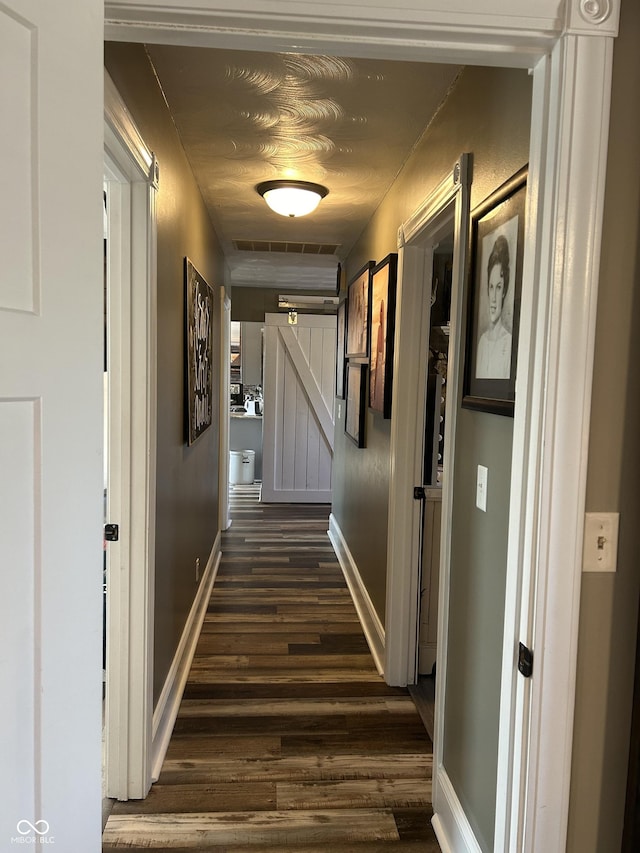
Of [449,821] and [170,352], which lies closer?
[449,821]

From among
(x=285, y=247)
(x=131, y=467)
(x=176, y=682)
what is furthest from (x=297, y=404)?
(x=131, y=467)

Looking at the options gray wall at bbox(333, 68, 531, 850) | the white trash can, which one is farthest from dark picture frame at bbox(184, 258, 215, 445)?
the white trash can

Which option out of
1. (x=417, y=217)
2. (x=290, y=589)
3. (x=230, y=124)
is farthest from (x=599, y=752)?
(x=290, y=589)

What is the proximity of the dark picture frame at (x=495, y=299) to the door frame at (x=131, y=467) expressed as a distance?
1.01 m

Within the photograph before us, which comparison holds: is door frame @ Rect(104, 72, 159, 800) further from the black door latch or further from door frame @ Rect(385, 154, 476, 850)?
door frame @ Rect(385, 154, 476, 850)

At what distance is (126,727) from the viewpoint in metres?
1.87

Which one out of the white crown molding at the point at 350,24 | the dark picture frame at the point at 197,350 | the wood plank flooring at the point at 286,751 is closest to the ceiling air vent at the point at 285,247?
the dark picture frame at the point at 197,350

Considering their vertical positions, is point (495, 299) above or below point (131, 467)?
above

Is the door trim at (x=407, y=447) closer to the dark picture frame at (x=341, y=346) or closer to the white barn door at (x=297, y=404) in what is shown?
the dark picture frame at (x=341, y=346)

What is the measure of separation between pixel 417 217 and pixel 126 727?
7.15 feet

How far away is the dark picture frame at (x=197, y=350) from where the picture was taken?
2596mm

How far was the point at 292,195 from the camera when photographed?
2.85 meters

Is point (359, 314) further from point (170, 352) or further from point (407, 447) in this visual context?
point (170, 352)

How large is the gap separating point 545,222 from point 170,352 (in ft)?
5.12
